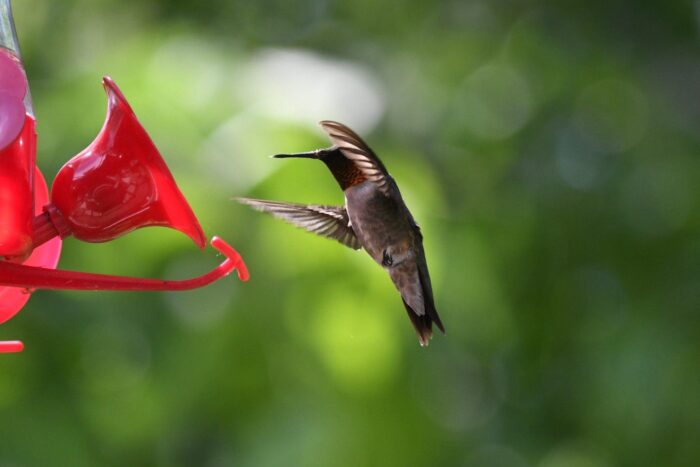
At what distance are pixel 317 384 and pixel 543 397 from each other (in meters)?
2.11

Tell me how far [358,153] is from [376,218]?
0.50m

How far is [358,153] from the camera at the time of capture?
3270 mm

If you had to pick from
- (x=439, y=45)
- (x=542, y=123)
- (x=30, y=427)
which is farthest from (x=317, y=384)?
(x=439, y=45)

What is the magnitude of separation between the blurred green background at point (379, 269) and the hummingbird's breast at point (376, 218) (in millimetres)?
803

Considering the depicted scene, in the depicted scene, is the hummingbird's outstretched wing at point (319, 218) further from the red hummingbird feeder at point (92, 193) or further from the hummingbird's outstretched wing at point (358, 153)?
the red hummingbird feeder at point (92, 193)

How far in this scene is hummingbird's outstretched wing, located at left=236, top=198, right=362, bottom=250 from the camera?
3682 millimetres

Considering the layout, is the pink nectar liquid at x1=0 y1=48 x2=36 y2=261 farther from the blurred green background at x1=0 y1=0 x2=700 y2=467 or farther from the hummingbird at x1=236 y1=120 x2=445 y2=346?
the blurred green background at x1=0 y1=0 x2=700 y2=467

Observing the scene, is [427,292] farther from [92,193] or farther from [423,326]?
[92,193]

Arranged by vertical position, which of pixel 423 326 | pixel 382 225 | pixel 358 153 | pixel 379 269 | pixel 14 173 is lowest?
pixel 379 269

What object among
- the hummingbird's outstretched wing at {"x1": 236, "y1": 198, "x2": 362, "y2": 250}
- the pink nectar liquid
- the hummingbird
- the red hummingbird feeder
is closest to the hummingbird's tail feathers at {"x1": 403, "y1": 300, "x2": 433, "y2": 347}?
the hummingbird

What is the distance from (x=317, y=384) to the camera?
5.11m

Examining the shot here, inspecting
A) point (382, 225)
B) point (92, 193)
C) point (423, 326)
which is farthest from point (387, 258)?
point (92, 193)

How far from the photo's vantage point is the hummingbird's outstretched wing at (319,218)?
12.1 ft

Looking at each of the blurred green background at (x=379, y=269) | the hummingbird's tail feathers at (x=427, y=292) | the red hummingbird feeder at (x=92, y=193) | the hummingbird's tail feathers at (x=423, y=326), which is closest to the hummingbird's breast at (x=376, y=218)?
the hummingbird's tail feathers at (x=427, y=292)
